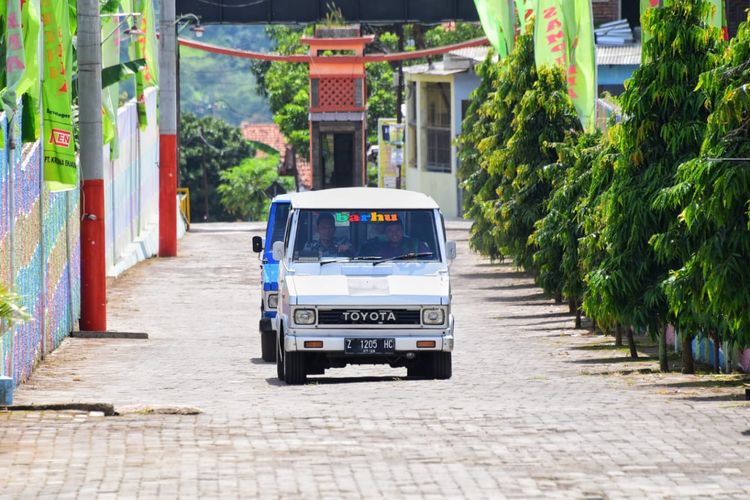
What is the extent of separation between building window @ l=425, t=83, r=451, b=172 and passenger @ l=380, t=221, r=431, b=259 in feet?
155

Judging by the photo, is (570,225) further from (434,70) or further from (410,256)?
(434,70)

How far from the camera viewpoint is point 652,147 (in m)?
19.2

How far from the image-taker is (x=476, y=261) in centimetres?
4406

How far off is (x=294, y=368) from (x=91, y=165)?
855cm

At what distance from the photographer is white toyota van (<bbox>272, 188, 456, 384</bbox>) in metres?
17.8

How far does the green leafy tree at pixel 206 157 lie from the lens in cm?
9281

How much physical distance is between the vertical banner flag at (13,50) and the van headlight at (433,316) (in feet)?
15.8

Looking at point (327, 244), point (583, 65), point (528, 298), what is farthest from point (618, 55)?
point (327, 244)

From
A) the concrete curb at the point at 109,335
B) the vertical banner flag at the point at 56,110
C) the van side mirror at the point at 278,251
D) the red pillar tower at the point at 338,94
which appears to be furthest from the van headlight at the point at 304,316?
the red pillar tower at the point at 338,94

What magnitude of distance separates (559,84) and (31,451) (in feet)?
64.5

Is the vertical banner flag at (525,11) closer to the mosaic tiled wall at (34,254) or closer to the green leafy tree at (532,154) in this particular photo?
the green leafy tree at (532,154)

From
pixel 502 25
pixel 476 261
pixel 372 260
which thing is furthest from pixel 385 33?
pixel 372 260

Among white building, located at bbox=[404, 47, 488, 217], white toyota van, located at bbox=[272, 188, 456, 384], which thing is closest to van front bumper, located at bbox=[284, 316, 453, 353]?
white toyota van, located at bbox=[272, 188, 456, 384]

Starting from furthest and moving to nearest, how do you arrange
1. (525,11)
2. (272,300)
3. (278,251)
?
(525,11) → (272,300) → (278,251)
